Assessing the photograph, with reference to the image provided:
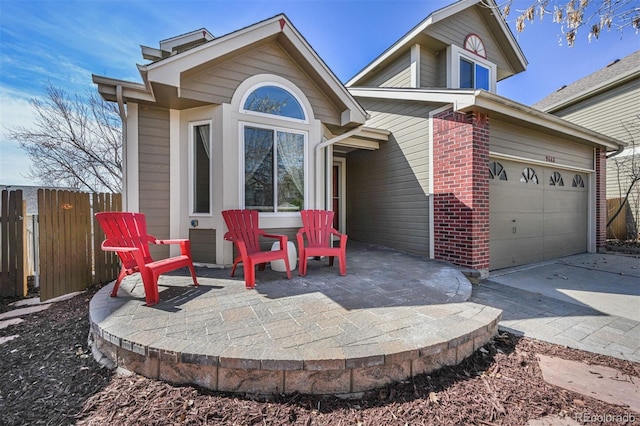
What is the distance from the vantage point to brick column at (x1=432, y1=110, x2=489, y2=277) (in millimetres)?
4902

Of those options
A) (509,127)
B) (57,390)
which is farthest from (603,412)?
(509,127)

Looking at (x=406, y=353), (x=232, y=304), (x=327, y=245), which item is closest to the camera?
(x=406, y=353)

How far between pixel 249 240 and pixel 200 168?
1.60 metres

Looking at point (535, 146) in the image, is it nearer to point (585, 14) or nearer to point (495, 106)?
point (495, 106)

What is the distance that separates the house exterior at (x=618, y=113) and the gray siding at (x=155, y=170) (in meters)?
12.7

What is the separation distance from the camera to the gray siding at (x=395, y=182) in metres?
5.95

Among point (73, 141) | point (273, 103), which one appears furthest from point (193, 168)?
point (73, 141)

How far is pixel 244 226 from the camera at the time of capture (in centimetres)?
399

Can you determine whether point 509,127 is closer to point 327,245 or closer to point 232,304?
point 327,245

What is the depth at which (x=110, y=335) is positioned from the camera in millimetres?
2215

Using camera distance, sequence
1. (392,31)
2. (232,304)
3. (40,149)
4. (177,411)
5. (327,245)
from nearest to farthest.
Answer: (177,411) < (232,304) < (327,245) < (392,31) < (40,149)

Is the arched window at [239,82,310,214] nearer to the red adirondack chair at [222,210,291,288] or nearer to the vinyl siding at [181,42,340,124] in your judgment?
the vinyl siding at [181,42,340,124]

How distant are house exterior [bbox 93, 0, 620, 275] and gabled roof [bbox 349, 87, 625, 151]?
3 cm

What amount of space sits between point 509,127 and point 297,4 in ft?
16.3
